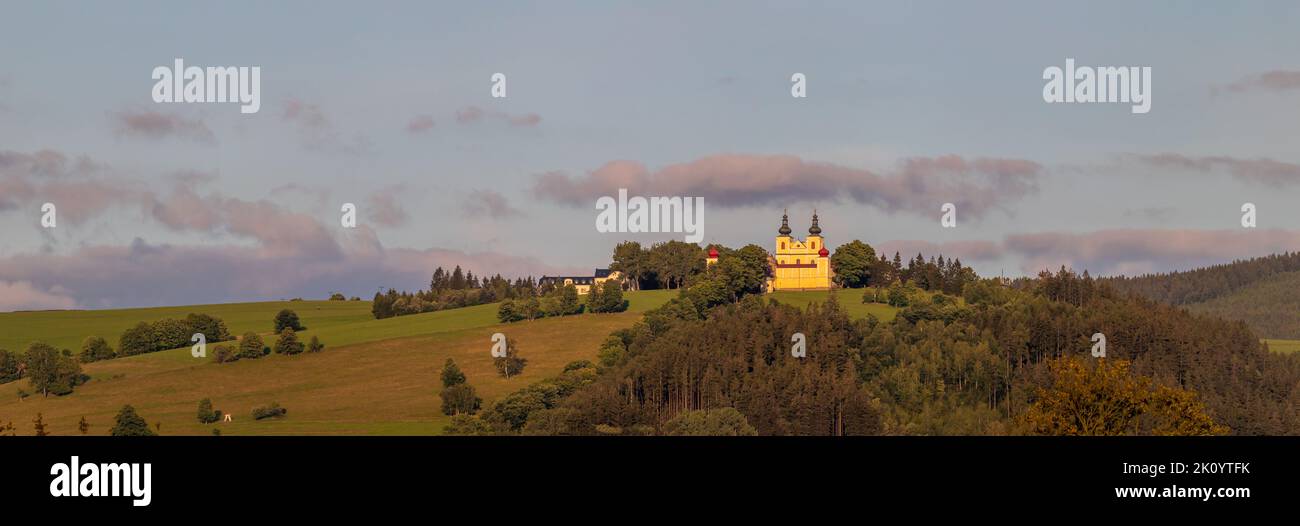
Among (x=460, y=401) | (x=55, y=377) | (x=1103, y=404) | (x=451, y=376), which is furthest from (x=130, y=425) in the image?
(x=1103, y=404)

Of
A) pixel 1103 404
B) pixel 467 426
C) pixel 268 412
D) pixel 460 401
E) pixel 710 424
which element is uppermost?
pixel 1103 404

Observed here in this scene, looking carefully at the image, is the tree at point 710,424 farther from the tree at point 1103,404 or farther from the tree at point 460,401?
the tree at point 1103,404

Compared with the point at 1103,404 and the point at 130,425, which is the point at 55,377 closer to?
the point at 130,425

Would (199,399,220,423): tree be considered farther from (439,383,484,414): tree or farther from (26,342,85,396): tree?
(26,342,85,396): tree

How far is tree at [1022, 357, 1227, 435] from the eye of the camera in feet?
221

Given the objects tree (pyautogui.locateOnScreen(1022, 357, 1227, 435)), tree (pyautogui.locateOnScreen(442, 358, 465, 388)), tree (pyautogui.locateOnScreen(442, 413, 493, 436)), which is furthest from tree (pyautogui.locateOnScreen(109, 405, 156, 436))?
tree (pyautogui.locateOnScreen(1022, 357, 1227, 435))

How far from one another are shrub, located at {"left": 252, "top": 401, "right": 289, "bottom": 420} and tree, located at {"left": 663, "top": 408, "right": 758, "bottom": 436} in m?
56.0

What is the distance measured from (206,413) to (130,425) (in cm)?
1206

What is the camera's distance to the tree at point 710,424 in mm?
152875

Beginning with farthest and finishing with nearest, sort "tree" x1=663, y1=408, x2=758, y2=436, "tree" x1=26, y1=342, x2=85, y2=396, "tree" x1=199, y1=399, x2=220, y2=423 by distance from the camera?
"tree" x1=26, y1=342, x2=85, y2=396 < "tree" x1=199, y1=399, x2=220, y2=423 < "tree" x1=663, y1=408, x2=758, y2=436

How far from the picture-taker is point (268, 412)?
179 m

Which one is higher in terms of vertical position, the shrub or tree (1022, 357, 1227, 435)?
tree (1022, 357, 1227, 435)
